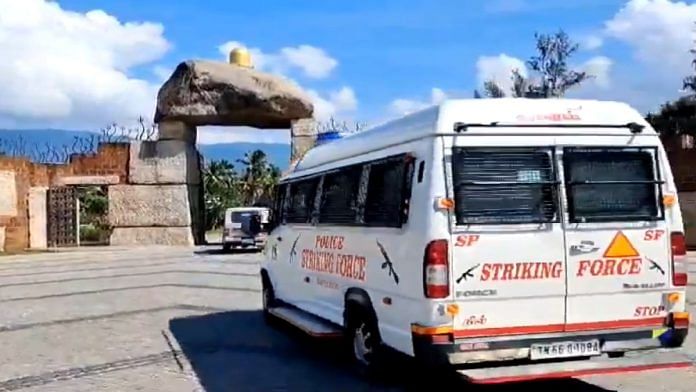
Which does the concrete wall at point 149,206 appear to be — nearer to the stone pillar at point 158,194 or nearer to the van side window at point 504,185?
the stone pillar at point 158,194

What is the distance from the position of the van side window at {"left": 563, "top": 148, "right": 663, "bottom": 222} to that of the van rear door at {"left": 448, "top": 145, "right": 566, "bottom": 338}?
17 centimetres

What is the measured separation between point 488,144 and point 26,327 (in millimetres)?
7964

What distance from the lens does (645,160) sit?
7.11 meters

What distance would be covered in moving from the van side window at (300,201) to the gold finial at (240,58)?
21.5 meters

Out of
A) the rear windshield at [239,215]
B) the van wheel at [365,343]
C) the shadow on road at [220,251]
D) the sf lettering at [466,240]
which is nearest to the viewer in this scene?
the sf lettering at [466,240]

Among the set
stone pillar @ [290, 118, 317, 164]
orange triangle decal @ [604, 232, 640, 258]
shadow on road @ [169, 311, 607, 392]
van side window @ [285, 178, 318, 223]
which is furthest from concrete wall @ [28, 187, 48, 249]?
orange triangle decal @ [604, 232, 640, 258]

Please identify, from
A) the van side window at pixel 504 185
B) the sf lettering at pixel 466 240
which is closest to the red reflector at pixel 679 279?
the van side window at pixel 504 185

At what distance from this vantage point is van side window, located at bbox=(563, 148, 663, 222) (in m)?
6.91

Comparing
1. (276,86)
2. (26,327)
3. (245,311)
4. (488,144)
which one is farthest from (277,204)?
(276,86)

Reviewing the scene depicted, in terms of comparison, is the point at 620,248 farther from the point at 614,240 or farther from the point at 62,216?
the point at 62,216

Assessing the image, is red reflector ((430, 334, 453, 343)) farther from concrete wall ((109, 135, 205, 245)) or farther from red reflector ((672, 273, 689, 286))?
concrete wall ((109, 135, 205, 245))

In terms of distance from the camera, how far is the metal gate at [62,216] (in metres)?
32.6

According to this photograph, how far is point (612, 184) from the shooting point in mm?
7004

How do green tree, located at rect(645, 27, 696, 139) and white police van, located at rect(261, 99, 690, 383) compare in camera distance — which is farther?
green tree, located at rect(645, 27, 696, 139)
